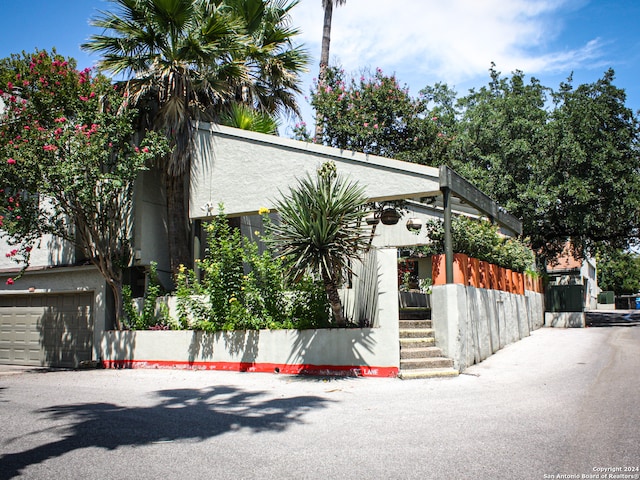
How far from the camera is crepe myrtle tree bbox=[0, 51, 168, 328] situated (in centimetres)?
1131

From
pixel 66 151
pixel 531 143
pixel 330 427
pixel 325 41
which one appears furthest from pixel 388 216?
pixel 531 143

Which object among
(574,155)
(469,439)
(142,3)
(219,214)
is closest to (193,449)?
(469,439)

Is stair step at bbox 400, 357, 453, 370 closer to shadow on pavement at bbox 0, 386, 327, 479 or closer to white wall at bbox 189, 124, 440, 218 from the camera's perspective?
shadow on pavement at bbox 0, 386, 327, 479

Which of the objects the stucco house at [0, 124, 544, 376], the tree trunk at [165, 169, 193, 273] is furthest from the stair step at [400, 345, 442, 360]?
the tree trunk at [165, 169, 193, 273]

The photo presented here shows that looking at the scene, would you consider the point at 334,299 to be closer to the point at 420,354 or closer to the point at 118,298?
the point at 420,354

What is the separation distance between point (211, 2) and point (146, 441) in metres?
12.1

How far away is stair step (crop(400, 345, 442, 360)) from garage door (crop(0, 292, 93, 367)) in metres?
8.92

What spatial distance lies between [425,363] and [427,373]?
316 millimetres

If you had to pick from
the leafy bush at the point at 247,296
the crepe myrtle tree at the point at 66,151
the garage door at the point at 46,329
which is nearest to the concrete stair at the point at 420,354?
the leafy bush at the point at 247,296

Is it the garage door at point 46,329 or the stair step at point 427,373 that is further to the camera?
the garage door at point 46,329

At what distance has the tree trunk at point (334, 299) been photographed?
360 inches

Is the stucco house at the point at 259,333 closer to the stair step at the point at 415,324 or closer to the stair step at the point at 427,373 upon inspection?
the stair step at the point at 415,324

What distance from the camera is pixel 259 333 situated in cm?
1065

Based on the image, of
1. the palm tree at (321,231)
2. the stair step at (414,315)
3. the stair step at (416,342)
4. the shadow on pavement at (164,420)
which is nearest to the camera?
the shadow on pavement at (164,420)
